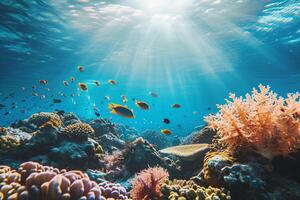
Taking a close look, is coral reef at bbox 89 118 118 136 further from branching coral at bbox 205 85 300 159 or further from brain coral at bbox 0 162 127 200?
branching coral at bbox 205 85 300 159

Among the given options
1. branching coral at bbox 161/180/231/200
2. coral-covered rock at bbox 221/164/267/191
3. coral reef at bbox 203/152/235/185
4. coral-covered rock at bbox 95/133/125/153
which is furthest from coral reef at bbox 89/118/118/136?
coral-covered rock at bbox 221/164/267/191

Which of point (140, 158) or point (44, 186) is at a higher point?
point (44, 186)

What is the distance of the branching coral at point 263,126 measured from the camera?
4.11m

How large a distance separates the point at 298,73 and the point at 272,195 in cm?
3949

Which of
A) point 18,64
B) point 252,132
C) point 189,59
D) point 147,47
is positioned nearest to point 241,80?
point 189,59

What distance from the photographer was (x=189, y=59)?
103 feet

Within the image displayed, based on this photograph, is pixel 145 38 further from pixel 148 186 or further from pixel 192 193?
pixel 192 193

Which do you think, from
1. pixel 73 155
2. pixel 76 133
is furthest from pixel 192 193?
pixel 76 133

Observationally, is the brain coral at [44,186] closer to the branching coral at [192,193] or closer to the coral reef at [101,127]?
the branching coral at [192,193]

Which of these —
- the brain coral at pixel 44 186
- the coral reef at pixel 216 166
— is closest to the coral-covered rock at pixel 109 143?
the coral reef at pixel 216 166

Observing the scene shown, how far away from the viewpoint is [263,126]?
427 centimetres

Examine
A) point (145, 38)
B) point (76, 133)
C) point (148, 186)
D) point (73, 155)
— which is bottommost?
point (73, 155)

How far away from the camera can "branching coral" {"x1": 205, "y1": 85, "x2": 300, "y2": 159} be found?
4.11 meters

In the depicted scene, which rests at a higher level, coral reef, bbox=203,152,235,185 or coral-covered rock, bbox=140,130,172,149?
coral reef, bbox=203,152,235,185
